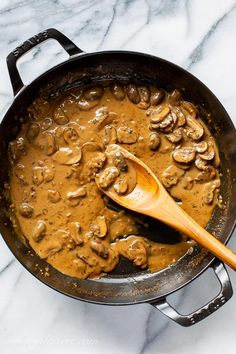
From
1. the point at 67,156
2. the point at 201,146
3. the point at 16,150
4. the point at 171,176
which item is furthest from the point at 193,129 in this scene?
the point at 16,150

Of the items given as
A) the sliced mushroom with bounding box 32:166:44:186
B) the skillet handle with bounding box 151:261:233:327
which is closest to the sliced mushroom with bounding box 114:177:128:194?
the sliced mushroom with bounding box 32:166:44:186

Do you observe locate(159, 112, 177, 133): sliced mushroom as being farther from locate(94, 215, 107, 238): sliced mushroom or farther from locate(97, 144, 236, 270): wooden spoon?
locate(94, 215, 107, 238): sliced mushroom

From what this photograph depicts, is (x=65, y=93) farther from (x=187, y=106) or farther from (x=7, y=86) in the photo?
(x=187, y=106)

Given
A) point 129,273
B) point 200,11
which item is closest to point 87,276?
point 129,273

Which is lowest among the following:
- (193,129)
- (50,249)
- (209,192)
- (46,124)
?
(50,249)

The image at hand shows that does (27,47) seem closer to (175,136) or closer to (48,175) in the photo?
(48,175)

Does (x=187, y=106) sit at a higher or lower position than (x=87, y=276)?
higher

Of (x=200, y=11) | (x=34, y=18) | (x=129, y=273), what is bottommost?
(x=129, y=273)
